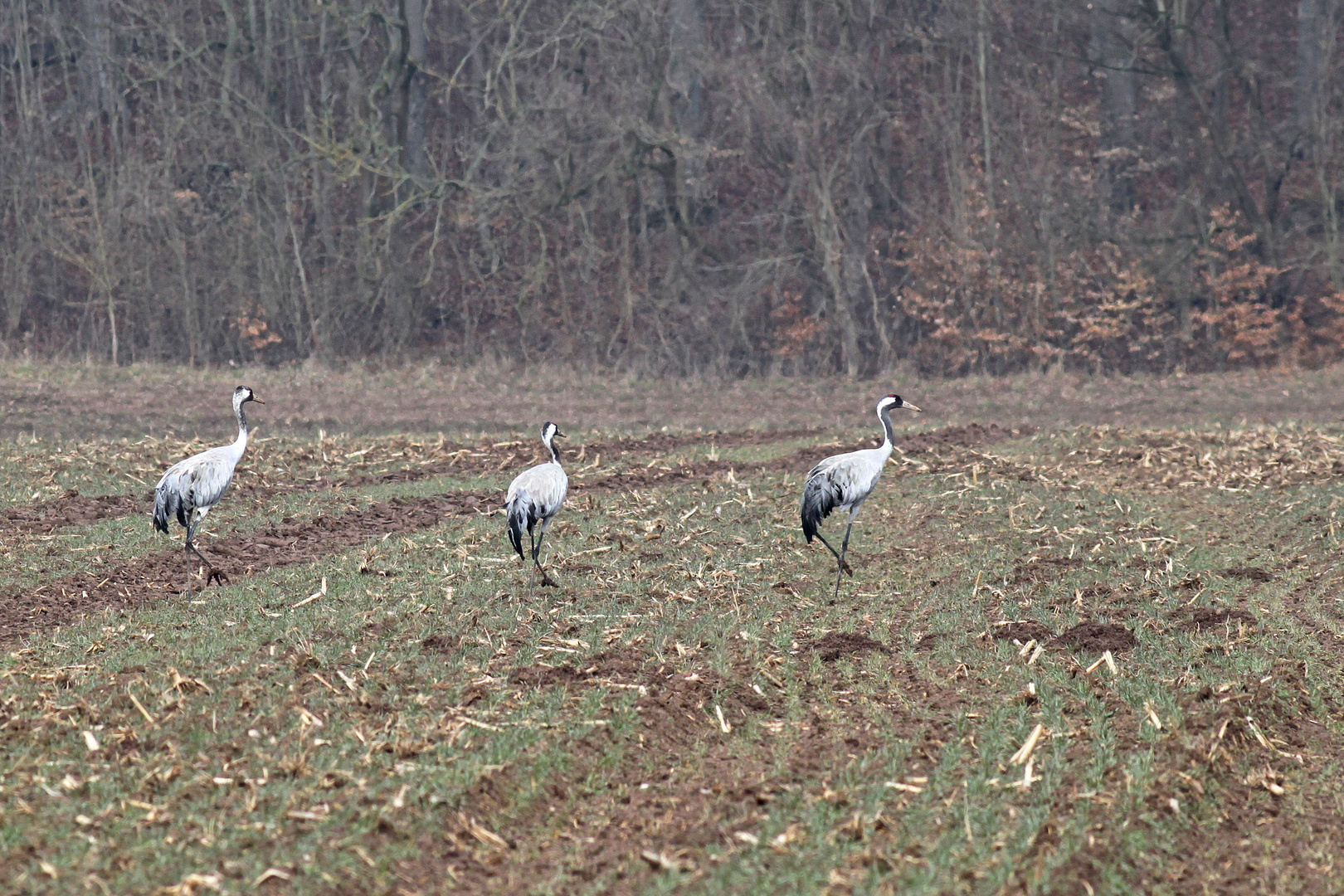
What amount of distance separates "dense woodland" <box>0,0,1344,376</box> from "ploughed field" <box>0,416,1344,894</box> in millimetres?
19342

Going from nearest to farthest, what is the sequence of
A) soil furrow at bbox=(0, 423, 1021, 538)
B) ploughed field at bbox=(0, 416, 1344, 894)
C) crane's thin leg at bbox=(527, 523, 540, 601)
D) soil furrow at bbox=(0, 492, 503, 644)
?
ploughed field at bbox=(0, 416, 1344, 894), soil furrow at bbox=(0, 492, 503, 644), crane's thin leg at bbox=(527, 523, 540, 601), soil furrow at bbox=(0, 423, 1021, 538)

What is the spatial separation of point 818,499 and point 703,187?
83.2 feet

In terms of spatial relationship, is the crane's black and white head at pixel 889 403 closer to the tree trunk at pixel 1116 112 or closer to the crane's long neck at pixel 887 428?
the crane's long neck at pixel 887 428

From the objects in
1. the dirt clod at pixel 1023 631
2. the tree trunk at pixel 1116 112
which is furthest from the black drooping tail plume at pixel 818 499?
the tree trunk at pixel 1116 112

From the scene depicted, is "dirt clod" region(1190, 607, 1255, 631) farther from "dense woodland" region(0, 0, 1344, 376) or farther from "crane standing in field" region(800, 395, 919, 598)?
"dense woodland" region(0, 0, 1344, 376)

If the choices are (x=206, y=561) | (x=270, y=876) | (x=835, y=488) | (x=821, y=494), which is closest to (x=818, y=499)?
(x=821, y=494)

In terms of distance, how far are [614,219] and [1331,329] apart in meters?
18.0

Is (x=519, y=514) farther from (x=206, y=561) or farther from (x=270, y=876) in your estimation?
(x=270, y=876)

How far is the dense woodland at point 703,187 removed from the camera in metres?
34.4

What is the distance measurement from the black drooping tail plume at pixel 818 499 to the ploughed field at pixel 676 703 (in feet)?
1.88

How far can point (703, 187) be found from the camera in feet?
122

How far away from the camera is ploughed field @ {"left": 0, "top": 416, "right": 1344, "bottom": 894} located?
22.1 feet

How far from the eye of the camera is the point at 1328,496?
16734 millimetres

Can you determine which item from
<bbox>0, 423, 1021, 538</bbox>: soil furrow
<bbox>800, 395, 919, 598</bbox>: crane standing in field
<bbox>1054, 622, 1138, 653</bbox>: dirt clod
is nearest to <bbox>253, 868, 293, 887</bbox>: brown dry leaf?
<bbox>1054, 622, 1138, 653</bbox>: dirt clod
